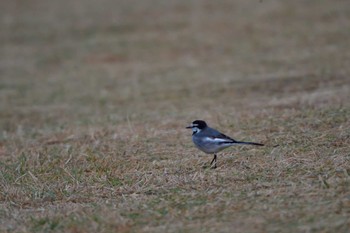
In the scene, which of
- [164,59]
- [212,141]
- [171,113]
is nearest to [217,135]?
[212,141]

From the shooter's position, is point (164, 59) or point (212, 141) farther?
point (164, 59)

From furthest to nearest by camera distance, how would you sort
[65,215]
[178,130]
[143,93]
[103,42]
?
[103,42] < [143,93] < [178,130] < [65,215]

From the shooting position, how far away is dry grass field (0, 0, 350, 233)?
6.49m

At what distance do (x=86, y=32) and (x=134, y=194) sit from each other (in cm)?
1695

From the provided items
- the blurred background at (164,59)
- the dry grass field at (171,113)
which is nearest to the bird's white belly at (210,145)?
the dry grass field at (171,113)

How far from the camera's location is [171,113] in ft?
42.6

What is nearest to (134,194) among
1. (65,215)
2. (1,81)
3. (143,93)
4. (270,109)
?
(65,215)

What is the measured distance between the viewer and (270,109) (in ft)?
38.3

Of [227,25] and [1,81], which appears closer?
[1,81]

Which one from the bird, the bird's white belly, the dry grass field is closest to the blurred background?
the dry grass field

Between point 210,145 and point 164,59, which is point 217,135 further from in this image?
point 164,59

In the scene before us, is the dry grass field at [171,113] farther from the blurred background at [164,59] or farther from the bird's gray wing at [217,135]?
the bird's gray wing at [217,135]

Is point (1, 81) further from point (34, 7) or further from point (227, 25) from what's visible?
point (34, 7)

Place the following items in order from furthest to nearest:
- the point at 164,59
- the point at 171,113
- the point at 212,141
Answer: the point at 164,59 → the point at 171,113 → the point at 212,141
